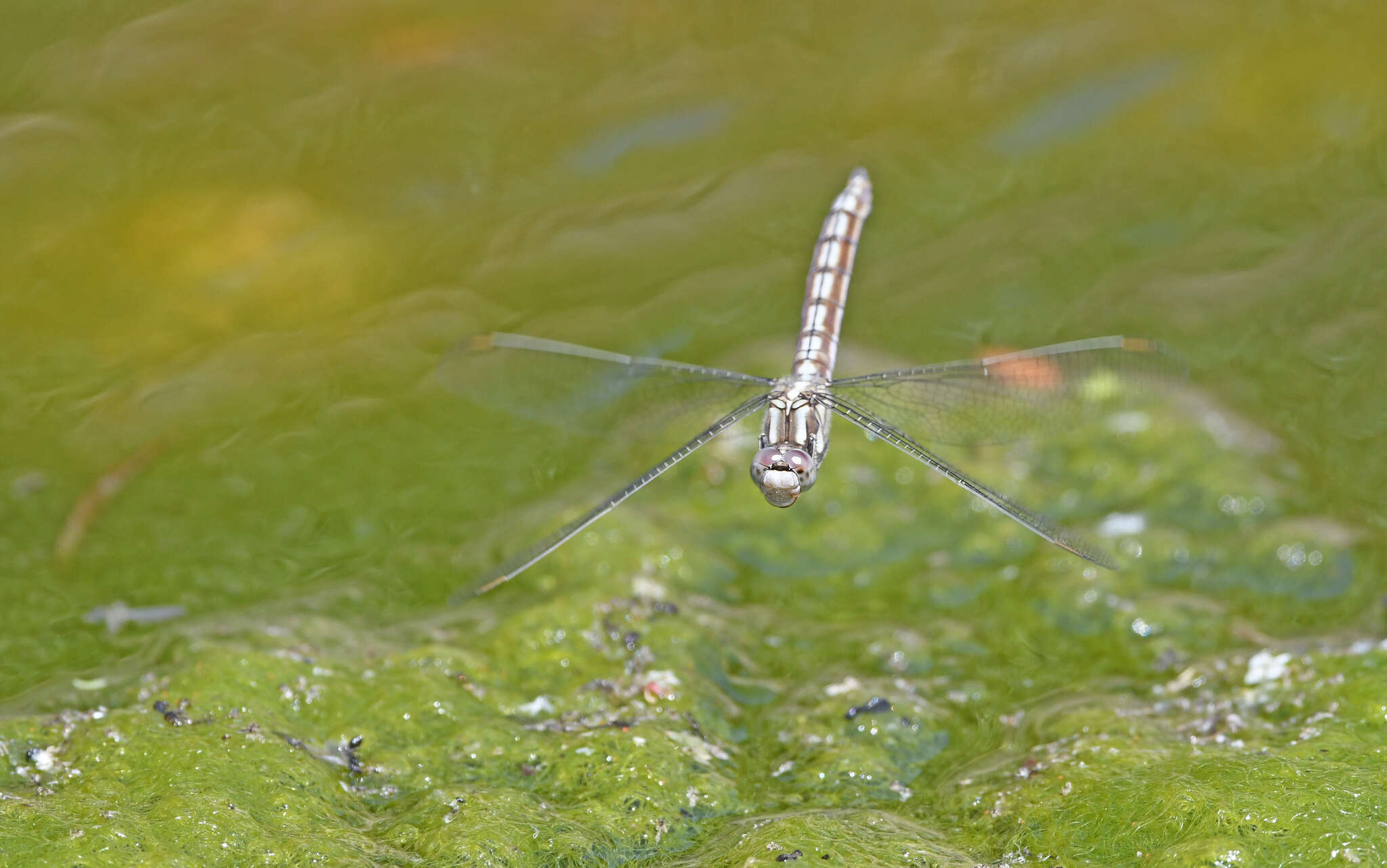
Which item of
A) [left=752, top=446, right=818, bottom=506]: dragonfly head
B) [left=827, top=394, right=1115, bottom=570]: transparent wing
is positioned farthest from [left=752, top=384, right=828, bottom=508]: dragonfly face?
[left=827, top=394, right=1115, bottom=570]: transparent wing

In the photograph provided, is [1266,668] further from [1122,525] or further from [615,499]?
[615,499]

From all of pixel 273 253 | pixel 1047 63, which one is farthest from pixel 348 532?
pixel 1047 63

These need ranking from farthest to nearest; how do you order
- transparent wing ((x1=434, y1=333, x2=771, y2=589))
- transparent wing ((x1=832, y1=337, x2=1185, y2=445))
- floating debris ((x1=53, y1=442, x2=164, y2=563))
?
floating debris ((x1=53, y1=442, x2=164, y2=563)) < transparent wing ((x1=434, y1=333, x2=771, y2=589)) < transparent wing ((x1=832, y1=337, x2=1185, y2=445))

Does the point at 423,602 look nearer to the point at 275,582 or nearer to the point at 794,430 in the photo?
the point at 275,582

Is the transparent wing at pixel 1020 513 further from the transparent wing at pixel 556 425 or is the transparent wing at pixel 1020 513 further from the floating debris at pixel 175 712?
the floating debris at pixel 175 712

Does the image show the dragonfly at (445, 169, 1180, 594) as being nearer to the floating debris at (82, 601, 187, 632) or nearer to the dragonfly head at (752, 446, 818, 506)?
the dragonfly head at (752, 446, 818, 506)

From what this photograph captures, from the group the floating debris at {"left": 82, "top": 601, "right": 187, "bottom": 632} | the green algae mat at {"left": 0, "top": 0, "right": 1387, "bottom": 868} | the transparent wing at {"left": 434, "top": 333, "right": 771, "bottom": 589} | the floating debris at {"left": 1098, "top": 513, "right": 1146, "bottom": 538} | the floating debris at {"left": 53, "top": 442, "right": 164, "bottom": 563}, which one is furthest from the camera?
the floating debris at {"left": 1098, "top": 513, "right": 1146, "bottom": 538}

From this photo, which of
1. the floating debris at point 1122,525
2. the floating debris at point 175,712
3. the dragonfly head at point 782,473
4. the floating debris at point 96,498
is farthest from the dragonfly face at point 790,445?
the floating debris at point 96,498
